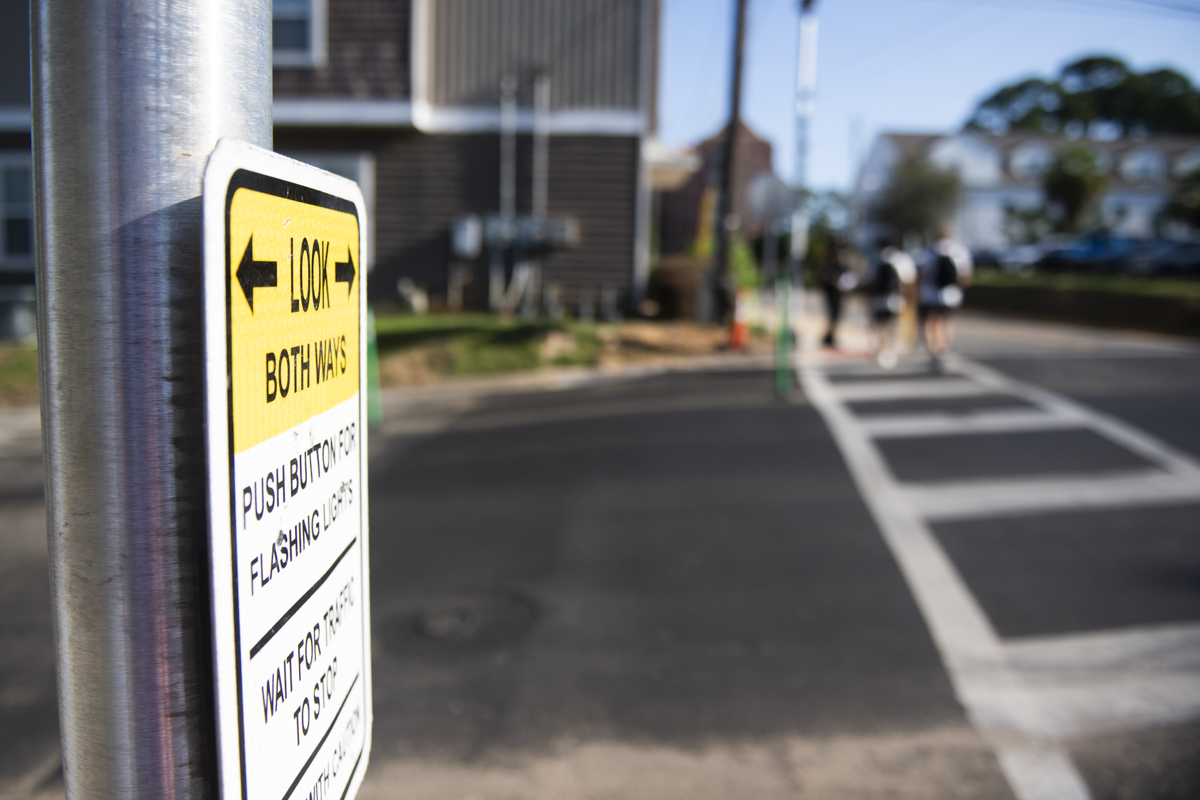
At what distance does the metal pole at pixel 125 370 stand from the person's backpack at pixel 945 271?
12.8 m

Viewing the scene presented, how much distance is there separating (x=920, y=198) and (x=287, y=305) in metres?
53.7

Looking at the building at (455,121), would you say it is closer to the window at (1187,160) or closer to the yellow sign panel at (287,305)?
the yellow sign panel at (287,305)

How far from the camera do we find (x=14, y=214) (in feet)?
55.5

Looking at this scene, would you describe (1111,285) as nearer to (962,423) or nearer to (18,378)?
(962,423)

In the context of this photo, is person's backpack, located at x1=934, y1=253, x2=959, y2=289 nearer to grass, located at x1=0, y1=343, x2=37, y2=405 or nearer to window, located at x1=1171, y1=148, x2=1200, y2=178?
grass, located at x1=0, y1=343, x2=37, y2=405

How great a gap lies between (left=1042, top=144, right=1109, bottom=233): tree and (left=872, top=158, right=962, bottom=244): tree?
4798 mm

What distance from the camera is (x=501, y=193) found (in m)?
17.1

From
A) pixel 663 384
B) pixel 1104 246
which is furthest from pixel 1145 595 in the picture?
pixel 1104 246

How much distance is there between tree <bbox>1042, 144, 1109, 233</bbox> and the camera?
48.6 m

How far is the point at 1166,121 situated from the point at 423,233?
302 ft

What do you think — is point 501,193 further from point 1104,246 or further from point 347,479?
point 1104,246

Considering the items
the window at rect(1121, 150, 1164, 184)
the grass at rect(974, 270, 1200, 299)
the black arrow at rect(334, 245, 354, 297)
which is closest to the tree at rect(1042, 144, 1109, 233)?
the window at rect(1121, 150, 1164, 184)

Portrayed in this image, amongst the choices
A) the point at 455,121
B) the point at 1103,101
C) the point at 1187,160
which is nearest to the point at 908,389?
the point at 455,121

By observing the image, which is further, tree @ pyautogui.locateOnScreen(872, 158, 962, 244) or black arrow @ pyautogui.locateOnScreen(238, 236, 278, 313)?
tree @ pyautogui.locateOnScreen(872, 158, 962, 244)
